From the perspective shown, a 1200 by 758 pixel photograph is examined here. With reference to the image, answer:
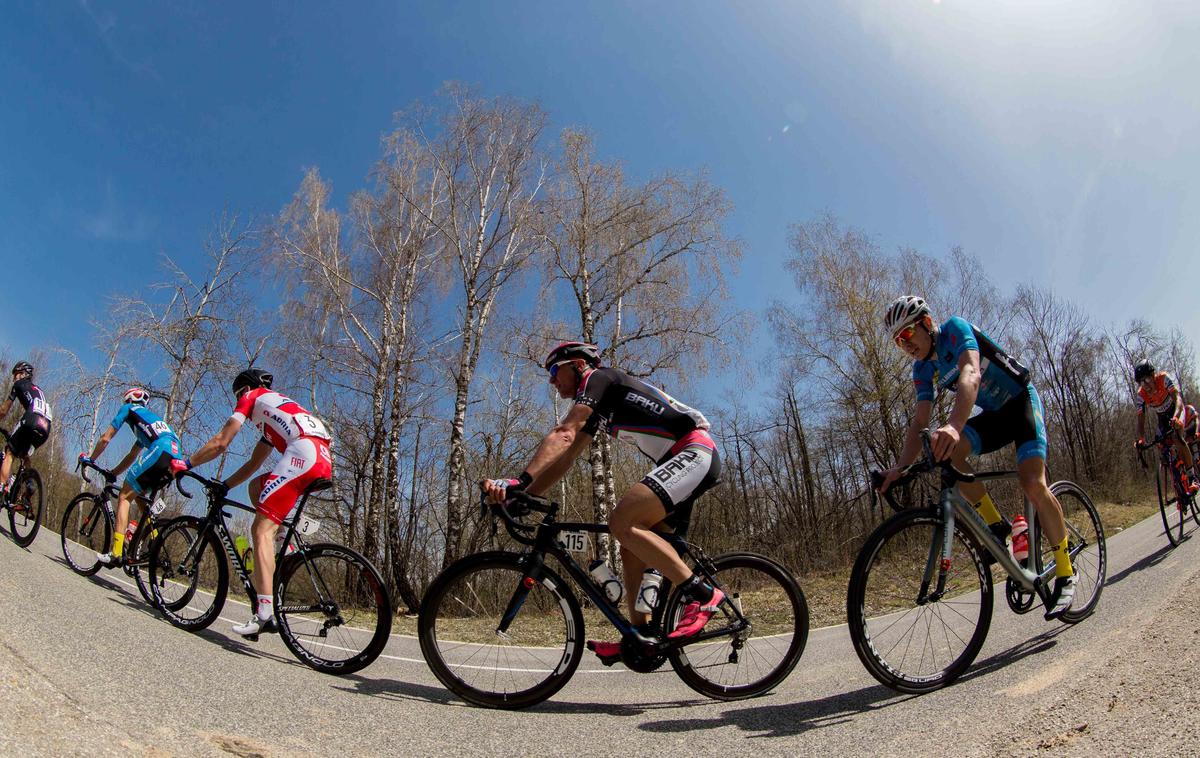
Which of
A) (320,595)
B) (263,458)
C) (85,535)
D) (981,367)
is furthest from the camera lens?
(85,535)

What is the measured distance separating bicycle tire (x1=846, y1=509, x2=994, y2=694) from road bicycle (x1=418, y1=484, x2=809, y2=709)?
0.43 metres

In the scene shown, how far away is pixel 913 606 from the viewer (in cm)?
320

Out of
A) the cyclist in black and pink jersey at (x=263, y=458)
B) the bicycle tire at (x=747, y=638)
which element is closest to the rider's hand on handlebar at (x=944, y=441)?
the bicycle tire at (x=747, y=638)

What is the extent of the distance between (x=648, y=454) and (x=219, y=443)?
3385mm

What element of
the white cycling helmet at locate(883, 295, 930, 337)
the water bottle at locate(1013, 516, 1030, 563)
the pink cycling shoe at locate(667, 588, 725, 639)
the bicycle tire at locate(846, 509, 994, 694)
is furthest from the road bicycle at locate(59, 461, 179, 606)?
the water bottle at locate(1013, 516, 1030, 563)

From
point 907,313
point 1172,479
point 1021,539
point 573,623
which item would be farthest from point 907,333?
point 1172,479

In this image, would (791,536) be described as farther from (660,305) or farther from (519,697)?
(519,697)

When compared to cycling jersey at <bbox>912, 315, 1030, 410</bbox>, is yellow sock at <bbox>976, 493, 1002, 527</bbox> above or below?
below

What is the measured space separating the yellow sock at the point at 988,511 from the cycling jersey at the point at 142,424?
7.05 m

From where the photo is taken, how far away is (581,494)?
1989 cm

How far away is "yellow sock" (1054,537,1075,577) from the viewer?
3426 millimetres

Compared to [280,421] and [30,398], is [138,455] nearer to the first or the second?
[280,421]

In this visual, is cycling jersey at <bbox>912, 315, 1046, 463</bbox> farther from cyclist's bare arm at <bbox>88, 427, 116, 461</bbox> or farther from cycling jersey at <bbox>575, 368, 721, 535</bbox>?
cyclist's bare arm at <bbox>88, 427, 116, 461</bbox>

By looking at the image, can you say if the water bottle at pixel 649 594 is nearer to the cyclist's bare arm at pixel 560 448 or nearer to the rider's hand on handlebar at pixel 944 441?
the cyclist's bare arm at pixel 560 448
